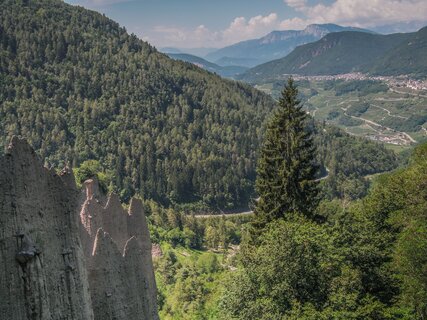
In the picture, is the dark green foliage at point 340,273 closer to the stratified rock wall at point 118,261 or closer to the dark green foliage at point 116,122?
the stratified rock wall at point 118,261

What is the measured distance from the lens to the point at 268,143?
38.1 m

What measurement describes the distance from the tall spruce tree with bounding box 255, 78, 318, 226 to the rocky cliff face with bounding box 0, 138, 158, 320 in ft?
69.9

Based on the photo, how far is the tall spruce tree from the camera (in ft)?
118

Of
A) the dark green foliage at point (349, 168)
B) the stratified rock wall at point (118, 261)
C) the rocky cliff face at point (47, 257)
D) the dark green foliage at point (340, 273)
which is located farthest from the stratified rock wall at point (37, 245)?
the dark green foliage at point (349, 168)

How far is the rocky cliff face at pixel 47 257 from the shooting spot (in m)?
11.9

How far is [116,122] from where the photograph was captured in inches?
6304

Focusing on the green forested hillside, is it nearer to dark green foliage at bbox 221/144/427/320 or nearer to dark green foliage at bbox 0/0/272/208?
dark green foliage at bbox 0/0/272/208

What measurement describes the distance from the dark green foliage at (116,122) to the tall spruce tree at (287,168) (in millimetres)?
92716

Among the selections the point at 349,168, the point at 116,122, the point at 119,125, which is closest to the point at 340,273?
the point at 119,125

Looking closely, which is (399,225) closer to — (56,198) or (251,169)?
(56,198)

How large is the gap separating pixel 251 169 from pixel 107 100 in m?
62.6

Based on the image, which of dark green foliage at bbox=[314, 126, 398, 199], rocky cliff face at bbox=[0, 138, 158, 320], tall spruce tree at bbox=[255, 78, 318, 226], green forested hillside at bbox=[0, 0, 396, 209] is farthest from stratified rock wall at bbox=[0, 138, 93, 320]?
dark green foliage at bbox=[314, 126, 398, 199]

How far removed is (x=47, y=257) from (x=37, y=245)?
613 mm

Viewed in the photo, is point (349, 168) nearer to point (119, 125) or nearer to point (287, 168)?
point (119, 125)
